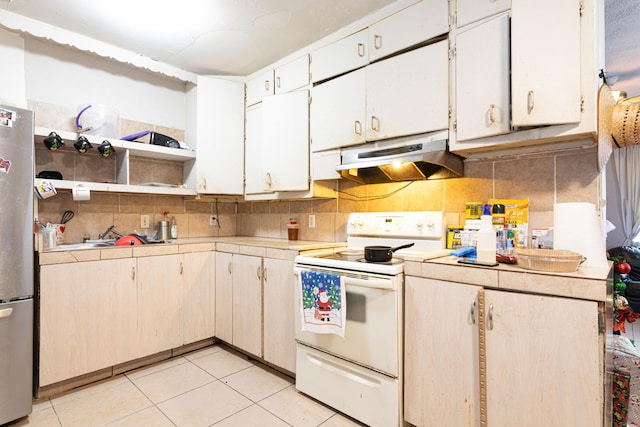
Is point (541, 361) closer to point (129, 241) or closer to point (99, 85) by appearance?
point (129, 241)

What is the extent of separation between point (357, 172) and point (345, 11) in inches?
41.0

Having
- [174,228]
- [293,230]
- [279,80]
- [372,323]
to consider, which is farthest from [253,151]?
[372,323]

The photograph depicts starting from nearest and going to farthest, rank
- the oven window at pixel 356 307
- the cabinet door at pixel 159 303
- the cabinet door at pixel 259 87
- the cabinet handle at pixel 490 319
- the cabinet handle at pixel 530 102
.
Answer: the cabinet handle at pixel 490 319
the cabinet handle at pixel 530 102
the oven window at pixel 356 307
the cabinet door at pixel 159 303
the cabinet door at pixel 259 87

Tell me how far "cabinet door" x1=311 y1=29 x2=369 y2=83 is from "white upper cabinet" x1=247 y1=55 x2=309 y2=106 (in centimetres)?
10

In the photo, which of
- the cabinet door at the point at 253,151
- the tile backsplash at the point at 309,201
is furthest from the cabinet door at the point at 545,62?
the cabinet door at the point at 253,151

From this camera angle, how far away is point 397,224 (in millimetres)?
2096

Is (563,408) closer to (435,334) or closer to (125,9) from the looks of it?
(435,334)

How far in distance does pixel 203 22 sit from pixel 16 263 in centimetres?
183

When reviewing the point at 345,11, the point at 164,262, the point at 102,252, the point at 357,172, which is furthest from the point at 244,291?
the point at 345,11

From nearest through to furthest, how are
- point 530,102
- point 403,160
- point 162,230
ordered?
1. point 530,102
2. point 403,160
3. point 162,230

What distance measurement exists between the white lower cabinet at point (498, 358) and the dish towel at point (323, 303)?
1.12 ft

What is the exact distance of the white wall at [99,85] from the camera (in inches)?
90.8

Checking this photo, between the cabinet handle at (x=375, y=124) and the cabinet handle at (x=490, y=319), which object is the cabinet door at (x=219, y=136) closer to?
the cabinet handle at (x=375, y=124)

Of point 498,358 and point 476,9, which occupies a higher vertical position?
point 476,9
